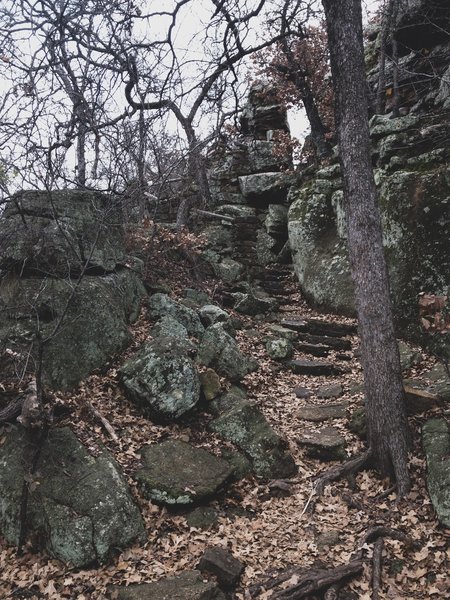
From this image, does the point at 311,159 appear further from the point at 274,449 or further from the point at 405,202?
the point at 274,449

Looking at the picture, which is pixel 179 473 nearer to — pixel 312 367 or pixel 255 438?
pixel 255 438

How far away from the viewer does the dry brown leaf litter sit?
4449 millimetres

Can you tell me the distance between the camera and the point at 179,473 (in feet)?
18.8

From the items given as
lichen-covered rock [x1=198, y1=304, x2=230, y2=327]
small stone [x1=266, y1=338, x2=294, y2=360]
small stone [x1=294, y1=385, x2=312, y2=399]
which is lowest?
small stone [x1=294, y1=385, x2=312, y2=399]

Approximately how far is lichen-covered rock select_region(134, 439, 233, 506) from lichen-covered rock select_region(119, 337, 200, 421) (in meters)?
0.60

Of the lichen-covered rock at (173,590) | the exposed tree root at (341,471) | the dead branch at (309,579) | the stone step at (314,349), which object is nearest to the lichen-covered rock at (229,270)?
the stone step at (314,349)

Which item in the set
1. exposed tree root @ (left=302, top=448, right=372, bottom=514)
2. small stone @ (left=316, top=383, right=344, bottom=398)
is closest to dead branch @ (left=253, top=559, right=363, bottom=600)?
exposed tree root @ (left=302, top=448, right=372, bottom=514)

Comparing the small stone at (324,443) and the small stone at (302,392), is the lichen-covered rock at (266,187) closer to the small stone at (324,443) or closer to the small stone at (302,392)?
the small stone at (302,392)

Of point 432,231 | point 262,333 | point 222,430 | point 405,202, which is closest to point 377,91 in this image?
point 405,202

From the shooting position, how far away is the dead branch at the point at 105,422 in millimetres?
6090

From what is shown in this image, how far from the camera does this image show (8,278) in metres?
8.04

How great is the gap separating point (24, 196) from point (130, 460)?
5.74 meters

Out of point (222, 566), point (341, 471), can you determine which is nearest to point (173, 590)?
point (222, 566)

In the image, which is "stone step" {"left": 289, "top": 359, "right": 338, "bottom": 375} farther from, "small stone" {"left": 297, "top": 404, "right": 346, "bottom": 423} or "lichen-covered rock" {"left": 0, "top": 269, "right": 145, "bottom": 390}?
"lichen-covered rock" {"left": 0, "top": 269, "right": 145, "bottom": 390}
